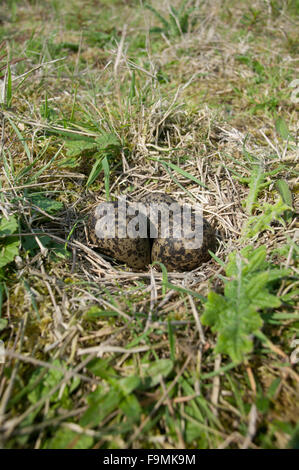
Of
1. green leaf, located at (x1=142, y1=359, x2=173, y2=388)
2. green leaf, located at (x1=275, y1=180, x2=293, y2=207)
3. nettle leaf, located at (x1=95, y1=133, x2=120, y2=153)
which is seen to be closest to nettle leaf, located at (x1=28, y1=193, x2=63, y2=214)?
nettle leaf, located at (x1=95, y1=133, x2=120, y2=153)

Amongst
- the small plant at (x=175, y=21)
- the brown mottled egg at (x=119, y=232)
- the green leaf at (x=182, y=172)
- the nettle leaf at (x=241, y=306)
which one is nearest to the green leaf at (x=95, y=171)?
the brown mottled egg at (x=119, y=232)

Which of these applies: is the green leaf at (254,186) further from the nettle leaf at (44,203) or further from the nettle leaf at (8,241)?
the nettle leaf at (8,241)

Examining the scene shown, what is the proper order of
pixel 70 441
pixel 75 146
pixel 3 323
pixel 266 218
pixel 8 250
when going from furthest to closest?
1. pixel 75 146
2. pixel 266 218
3. pixel 8 250
4. pixel 3 323
5. pixel 70 441

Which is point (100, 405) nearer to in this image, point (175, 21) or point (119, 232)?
point (119, 232)

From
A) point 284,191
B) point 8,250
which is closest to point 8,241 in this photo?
point 8,250

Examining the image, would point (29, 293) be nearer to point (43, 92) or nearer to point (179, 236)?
point (179, 236)

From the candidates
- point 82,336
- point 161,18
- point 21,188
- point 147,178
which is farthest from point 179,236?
point 161,18

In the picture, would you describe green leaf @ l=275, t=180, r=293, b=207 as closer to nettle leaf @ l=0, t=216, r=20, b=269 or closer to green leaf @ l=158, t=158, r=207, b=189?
green leaf @ l=158, t=158, r=207, b=189
